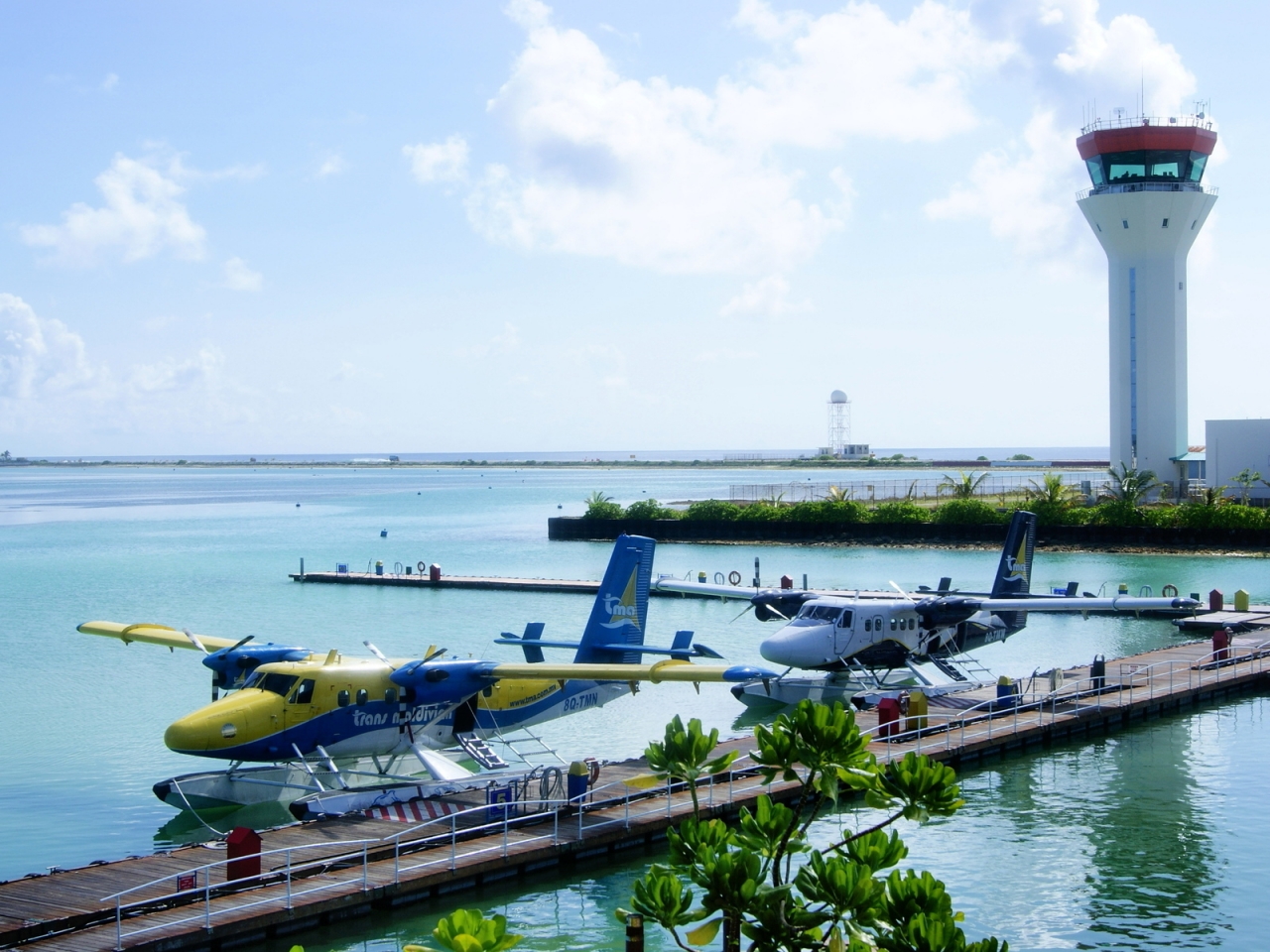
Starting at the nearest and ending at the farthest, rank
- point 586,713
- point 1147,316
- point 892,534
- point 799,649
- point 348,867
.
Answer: point 348,867
point 799,649
point 586,713
point 1147,316
point 892,534

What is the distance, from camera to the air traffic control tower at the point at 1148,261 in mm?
76188

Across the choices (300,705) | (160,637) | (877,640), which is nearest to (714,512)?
(877,640)

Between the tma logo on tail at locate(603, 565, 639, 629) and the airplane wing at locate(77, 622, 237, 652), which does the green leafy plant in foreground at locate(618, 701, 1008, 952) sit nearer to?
the tma logo on tail at locate(603, 565, 639, 629)

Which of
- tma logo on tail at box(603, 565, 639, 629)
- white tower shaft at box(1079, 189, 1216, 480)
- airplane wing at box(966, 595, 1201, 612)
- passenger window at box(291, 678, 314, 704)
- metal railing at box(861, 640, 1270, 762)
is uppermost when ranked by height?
white tower shaft at box(1079, 189, 1216, 480)

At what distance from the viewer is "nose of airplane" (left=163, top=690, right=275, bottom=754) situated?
20531 millimetres

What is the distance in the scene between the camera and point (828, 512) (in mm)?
81250

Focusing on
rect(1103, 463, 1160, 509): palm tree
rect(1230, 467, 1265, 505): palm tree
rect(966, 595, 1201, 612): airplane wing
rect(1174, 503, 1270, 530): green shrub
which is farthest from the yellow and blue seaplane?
rect(1230, 467, 1265, 505): palm tree

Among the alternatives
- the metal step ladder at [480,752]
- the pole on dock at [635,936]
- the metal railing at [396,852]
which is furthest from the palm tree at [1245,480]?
the pole on dock at [635,936]

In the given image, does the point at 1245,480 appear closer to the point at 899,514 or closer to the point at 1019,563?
the point at 899,514

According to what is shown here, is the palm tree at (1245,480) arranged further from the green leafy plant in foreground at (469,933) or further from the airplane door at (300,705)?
the green leafy plant in foreground at (469,933)

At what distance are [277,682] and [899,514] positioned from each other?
6129cm

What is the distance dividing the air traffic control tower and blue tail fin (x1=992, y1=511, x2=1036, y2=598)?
47161 mm

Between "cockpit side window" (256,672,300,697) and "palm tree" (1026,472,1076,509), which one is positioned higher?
"palm tree" (1026,472,1076,509)

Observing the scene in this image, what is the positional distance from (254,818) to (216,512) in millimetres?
127460
